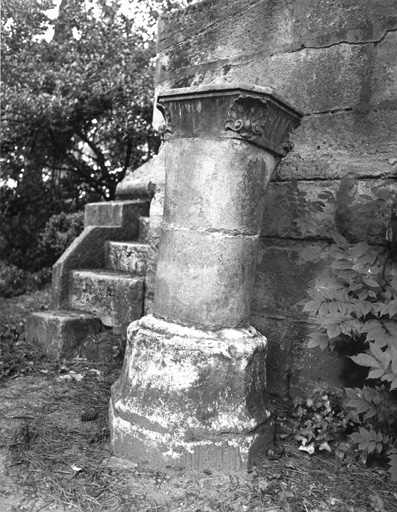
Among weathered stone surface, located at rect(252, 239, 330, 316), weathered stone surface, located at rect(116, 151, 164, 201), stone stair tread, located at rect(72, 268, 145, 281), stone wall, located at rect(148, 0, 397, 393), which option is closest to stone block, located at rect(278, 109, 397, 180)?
stone wall, located at rect(148, 0, 397, 393)

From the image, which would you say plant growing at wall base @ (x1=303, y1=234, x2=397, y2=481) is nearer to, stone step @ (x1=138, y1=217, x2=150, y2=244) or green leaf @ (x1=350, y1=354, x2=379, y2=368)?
green leaf @ (x1=350, y1=354, x2=379, y2=368)

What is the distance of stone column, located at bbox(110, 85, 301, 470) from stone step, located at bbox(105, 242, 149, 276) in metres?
1.63

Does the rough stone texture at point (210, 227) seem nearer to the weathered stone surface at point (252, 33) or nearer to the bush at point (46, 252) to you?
the weathered stone surface at point (252, 33)

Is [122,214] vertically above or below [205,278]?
above

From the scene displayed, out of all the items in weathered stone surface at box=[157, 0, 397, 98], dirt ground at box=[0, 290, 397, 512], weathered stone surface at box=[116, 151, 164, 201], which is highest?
weathered stone surface at box=[157, 0, 397, 98]

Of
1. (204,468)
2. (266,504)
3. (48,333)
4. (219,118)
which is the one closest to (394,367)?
(266,504)

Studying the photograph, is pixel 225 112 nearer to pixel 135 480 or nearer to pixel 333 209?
pixel 333 209

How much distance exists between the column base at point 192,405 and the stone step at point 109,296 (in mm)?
1300

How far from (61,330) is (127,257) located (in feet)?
2.80

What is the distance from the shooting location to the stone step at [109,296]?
328cm

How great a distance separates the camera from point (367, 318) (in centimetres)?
206

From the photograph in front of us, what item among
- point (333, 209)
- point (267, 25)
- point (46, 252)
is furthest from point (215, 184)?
point (46, 252)

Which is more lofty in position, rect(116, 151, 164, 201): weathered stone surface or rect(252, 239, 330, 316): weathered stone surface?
rect(116, 151, 164, 201): weathered stone surface

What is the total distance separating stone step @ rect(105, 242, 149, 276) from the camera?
12.1 ft
